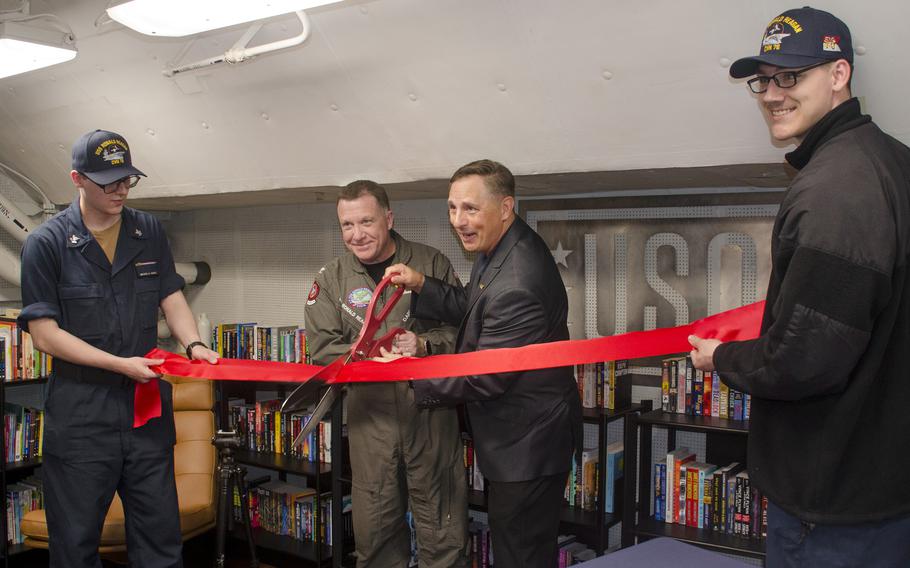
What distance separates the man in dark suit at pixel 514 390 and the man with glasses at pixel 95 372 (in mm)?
1111

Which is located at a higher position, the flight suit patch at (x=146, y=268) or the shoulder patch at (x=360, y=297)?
the flight suit patch at (x=146, y=268)

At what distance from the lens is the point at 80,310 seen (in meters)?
2.80

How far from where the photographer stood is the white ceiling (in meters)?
2.41

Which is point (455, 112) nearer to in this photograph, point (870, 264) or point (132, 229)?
point (132, 229)

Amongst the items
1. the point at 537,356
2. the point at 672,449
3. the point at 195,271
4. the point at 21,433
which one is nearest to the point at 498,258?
the point at 537,356

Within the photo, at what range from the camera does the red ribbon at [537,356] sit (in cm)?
227

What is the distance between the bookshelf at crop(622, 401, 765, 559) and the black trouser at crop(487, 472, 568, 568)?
87 centimetres

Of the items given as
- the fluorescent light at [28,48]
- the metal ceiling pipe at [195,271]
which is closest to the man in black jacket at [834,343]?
the fluorescent light at [28,48]

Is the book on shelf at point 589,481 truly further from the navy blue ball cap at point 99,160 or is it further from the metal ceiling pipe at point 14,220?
the metal ceiling pipe at point 14,220

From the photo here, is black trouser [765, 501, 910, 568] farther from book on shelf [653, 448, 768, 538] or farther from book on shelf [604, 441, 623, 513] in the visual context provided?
book on shelf [604, 441, 623, 513]

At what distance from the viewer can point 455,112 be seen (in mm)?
3115

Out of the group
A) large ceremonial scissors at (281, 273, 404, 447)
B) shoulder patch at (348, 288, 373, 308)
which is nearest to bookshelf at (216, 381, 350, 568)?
shoulder patch at (348, 288, 373, 308)

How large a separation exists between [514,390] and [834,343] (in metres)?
1.15

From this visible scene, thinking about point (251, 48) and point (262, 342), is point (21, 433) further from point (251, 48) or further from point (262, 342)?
point (251, 48)
